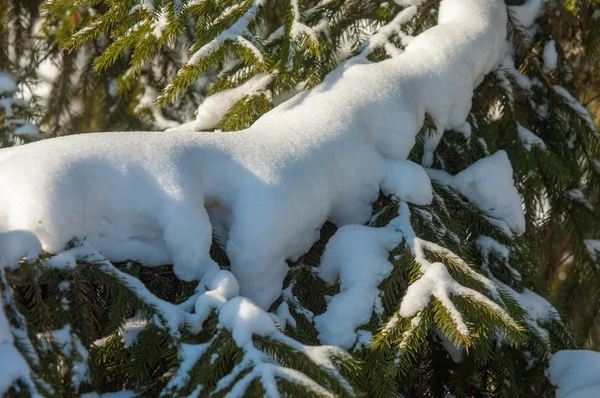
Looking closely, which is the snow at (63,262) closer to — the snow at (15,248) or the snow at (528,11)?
the snow at (15,248)

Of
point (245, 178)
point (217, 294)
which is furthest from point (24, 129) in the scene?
point (217, 294)

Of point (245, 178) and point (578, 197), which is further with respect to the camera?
point (578, 197)

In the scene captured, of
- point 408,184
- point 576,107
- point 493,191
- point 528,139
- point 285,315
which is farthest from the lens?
point 576,107

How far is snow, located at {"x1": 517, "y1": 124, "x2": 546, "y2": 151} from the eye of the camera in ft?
6.62

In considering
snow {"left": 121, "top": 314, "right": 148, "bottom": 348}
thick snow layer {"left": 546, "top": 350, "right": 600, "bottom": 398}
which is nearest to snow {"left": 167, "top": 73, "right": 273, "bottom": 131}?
snow {"left": 121, "top": 314, "right": 148, "bottom": 348}

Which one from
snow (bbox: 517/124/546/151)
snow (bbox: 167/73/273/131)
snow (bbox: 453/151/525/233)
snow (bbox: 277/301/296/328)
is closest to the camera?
snow (bbox: 277/301/296/328)

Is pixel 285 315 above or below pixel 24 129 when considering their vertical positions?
below

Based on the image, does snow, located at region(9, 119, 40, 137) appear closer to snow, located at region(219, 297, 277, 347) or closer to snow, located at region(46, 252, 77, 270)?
snow, located at region(46, 252, 77, 270)

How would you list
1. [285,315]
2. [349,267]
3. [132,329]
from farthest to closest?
[349,267]
[285,315]
[132,329]

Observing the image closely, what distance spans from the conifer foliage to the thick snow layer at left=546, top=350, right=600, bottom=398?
0.03 m

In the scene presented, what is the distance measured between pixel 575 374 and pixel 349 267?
631mm

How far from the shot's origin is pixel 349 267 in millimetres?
1419

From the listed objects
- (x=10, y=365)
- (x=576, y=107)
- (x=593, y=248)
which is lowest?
(x=593, y=248)

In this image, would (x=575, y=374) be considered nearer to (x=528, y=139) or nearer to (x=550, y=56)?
(x=528, y=139)
